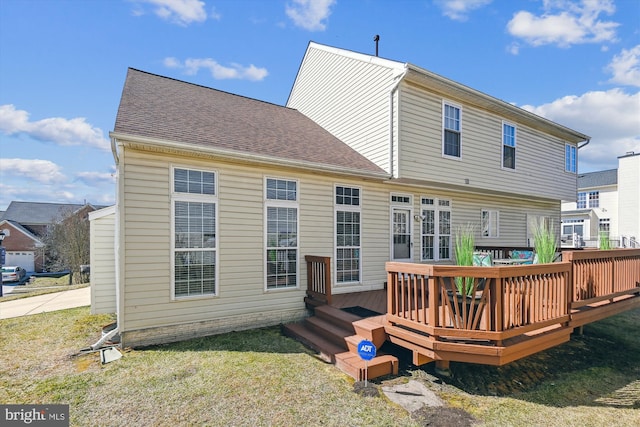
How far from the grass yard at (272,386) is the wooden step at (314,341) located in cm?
18

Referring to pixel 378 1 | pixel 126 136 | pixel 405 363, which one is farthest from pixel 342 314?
pixel 378 1

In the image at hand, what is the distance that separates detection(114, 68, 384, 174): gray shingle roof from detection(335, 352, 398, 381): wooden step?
3767 mm

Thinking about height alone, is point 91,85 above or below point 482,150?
above

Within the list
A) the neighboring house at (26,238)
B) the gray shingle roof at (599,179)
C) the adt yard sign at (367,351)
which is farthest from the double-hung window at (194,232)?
the gray shingle roof at (599,179)

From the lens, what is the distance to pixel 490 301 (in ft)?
11.9

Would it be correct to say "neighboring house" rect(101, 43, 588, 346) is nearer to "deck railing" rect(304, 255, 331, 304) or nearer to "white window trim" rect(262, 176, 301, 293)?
"white window trim" rect(262, 176, 301, 293)

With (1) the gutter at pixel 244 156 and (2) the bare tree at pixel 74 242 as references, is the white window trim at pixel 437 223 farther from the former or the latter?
(2) the bare tree at pixel 74 242

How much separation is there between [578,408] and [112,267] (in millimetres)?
8138

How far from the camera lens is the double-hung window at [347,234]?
7.07 m

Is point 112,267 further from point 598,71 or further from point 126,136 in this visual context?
point 598,71

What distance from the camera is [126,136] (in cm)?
449

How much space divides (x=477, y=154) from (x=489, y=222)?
3.11 meters

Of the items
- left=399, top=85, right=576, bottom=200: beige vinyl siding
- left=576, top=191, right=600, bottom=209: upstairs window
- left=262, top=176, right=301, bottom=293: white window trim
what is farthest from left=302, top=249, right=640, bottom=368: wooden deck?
left=576, top=191, right=600, bottom=209: upstairs window

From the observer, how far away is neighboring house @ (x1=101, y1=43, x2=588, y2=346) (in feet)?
16.4
